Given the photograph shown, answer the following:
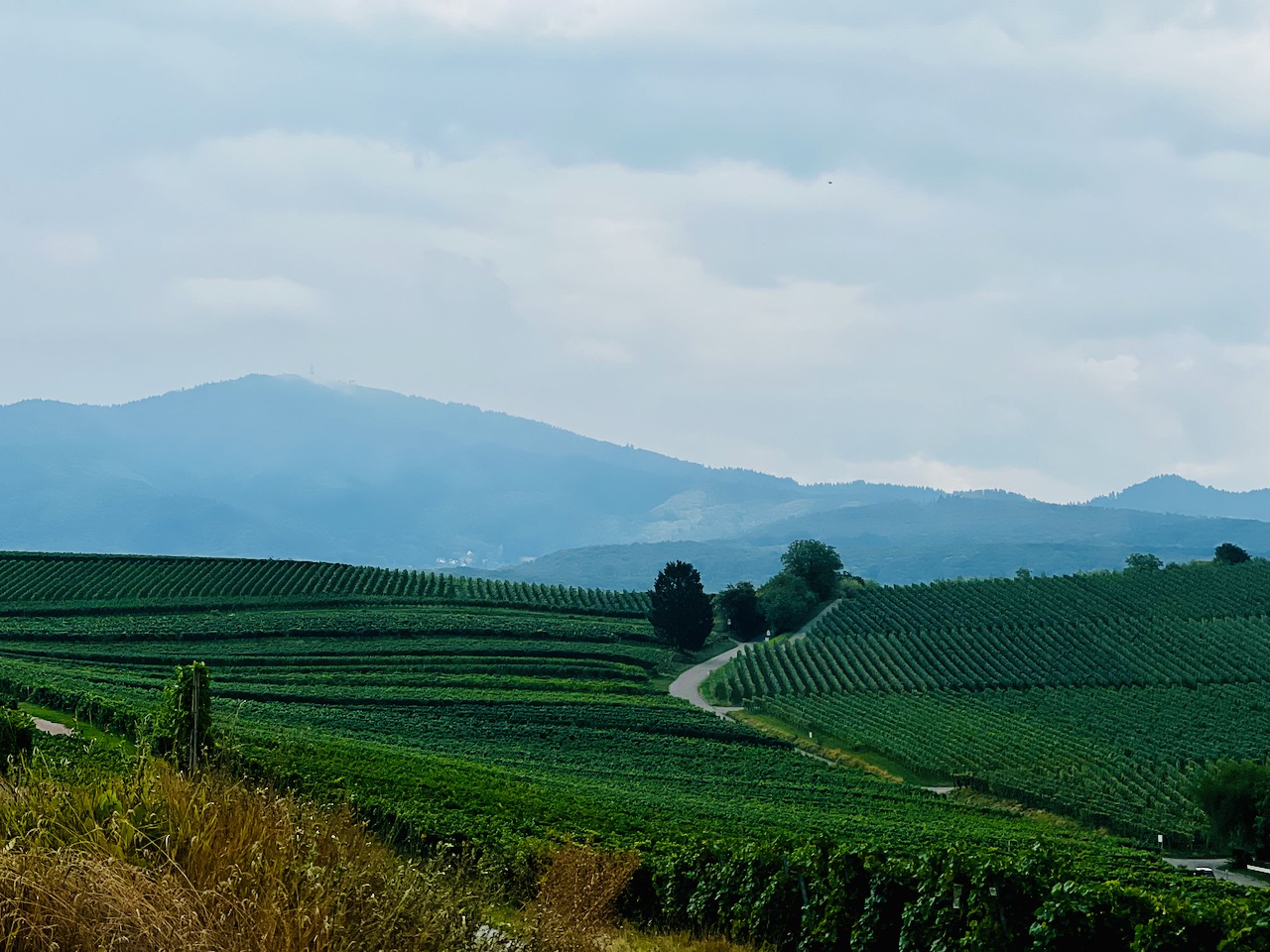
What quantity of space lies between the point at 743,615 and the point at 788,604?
161 inches

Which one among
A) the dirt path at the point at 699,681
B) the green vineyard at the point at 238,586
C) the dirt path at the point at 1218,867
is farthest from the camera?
the green vineyard at the point at 238,586

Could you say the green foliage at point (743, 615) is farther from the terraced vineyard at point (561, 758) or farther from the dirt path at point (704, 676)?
the terraced vineyard at point (561, 758)

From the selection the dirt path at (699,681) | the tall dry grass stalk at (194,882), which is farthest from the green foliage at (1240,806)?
the tall dry grass stalk at (194,882)

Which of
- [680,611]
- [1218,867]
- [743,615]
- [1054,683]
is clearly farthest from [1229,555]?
[1218,867]

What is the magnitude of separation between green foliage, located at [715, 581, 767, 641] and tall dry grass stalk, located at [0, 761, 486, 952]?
103 metres

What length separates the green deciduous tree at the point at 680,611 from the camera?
99.5m

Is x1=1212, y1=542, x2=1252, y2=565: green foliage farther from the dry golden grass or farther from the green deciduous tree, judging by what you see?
the dry golden grass

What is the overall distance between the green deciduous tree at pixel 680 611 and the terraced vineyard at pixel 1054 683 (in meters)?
6.74

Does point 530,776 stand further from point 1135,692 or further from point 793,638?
point 793,638

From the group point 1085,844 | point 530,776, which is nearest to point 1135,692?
point 1085,844

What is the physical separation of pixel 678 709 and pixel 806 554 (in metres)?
48.9

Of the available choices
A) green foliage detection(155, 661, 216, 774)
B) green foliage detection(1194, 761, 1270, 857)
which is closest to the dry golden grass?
green foliage detection(155, 661, 216, 774)

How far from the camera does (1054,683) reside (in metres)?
80.6

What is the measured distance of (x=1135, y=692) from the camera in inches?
3014
